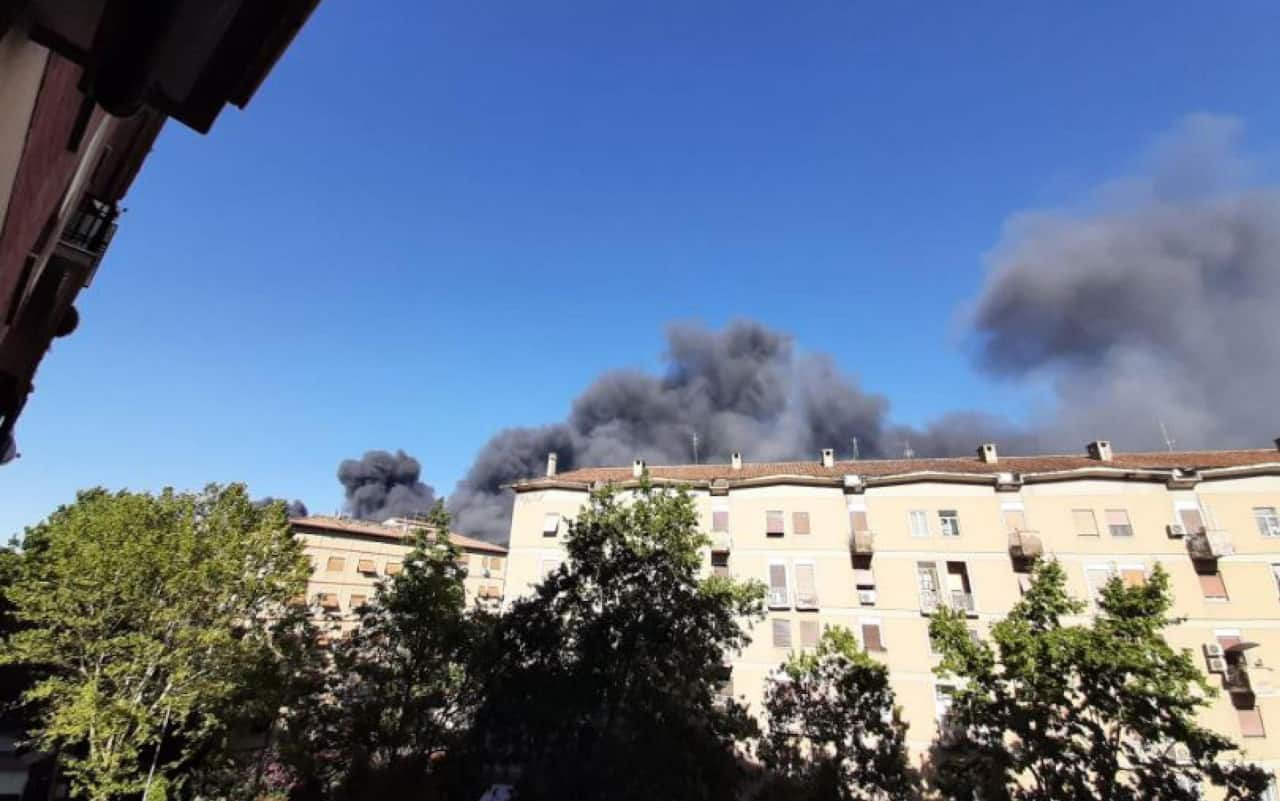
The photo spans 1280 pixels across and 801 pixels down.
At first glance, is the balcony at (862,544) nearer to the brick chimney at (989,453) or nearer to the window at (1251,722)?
the brick chimney at (989,453)

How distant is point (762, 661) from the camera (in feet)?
85.8

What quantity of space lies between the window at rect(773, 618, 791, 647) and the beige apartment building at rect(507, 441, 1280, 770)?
45mm

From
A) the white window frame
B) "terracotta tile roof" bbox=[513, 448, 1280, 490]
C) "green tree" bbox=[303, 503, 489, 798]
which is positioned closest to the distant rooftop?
"terracotta tile roof" bbox=[513, 448, 1280, 490]

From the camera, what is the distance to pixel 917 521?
88.8 ft

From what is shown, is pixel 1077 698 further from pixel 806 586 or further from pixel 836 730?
pixel 806 586

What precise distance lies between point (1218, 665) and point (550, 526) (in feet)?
93.1

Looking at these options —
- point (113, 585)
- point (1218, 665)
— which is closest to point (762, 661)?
point (1218, 665)

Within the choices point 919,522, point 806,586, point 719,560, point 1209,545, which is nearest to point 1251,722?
point 1209,545

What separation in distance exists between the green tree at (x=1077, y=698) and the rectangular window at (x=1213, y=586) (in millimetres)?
11495

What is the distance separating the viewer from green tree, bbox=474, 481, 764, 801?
543 inches

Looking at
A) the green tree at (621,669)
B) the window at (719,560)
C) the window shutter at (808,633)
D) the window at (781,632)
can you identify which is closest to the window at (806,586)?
the window shutter at (808,633)

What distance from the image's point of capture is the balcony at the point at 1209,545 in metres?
23.6

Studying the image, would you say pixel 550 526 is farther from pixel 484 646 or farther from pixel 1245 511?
pixel 1245 511

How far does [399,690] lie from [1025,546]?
24696mm
